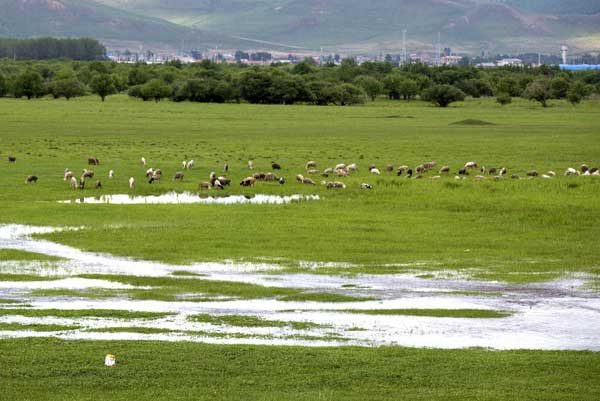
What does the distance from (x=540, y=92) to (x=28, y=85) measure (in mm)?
58092

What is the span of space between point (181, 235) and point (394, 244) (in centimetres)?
550

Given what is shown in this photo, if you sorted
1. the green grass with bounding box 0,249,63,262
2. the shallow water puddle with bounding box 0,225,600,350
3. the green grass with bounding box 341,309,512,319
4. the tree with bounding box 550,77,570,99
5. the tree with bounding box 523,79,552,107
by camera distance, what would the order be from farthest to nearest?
the tree with bounding box 550,77,570,99, the tree with bounding box 523,79,552,107, the green grass with bounding box 0,249,63,262, the green grass with bounding box 341,309,512,319, the shallow water puddle with bounding box 0,225,600,350

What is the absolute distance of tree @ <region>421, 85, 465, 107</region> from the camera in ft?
427

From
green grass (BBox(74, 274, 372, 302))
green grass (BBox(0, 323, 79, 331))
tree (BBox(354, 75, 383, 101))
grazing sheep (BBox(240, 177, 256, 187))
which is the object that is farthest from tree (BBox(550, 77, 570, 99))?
green grass (BBox(0, 323, 79, 331))

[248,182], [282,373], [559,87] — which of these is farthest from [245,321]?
[559,87]

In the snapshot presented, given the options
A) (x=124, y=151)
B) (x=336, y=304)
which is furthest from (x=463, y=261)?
(x=124, y=151)

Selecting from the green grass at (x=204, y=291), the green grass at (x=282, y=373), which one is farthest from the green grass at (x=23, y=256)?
the green grass at (x=282, y=373)

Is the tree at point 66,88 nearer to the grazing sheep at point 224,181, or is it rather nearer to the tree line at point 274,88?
the tree line at point 274,88

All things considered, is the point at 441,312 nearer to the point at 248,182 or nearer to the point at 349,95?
the point at 248,182

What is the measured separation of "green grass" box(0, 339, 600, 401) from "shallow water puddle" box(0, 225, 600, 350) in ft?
2.97

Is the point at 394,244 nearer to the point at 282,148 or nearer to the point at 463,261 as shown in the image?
the point at 463,261

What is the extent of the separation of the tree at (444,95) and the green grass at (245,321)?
4436 inches

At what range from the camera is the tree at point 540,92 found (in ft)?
438

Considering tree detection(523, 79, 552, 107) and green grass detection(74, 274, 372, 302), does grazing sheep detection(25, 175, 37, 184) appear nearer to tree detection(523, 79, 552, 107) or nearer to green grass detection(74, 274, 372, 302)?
green grass detection(74, 274, 372, 302)
